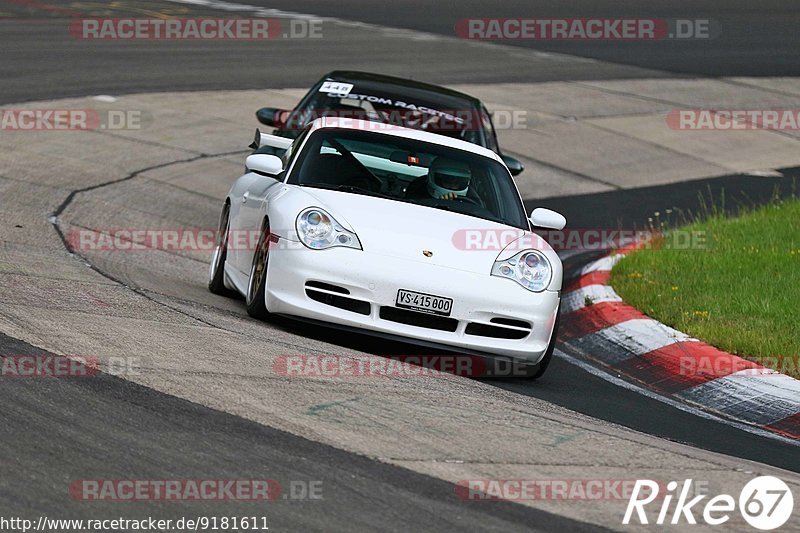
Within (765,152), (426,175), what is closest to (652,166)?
(765,152)

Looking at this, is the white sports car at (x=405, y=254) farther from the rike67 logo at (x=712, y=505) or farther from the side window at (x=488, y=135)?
the side window at (x=488, y=135)

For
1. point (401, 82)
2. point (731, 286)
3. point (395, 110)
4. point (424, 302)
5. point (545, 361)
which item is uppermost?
point (401, 82)

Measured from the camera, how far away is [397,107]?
456 inches

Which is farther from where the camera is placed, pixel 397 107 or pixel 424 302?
pixel 397 107

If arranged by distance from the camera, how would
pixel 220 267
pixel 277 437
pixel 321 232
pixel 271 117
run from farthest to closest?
pixel 271 117
pixel 220 267
pixel 321 232
pixel 277 437

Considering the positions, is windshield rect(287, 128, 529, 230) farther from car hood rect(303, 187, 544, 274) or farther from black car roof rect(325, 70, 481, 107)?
black car roof rect(325, 70, 481, 107)

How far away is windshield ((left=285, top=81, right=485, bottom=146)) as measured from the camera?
11445 millimetres

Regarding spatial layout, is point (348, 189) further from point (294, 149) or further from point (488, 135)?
point (488, 135)

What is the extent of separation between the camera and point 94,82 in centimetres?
1817

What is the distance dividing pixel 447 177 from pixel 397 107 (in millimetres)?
2720

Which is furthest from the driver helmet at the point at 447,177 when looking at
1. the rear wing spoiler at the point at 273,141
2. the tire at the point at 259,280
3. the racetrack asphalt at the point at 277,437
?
the rear wing spoiler at the point at 273,141

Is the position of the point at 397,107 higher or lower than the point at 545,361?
higher

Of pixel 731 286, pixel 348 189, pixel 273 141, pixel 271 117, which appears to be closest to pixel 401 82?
pixel 271 117

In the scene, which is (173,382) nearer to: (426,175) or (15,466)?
(15,466)
